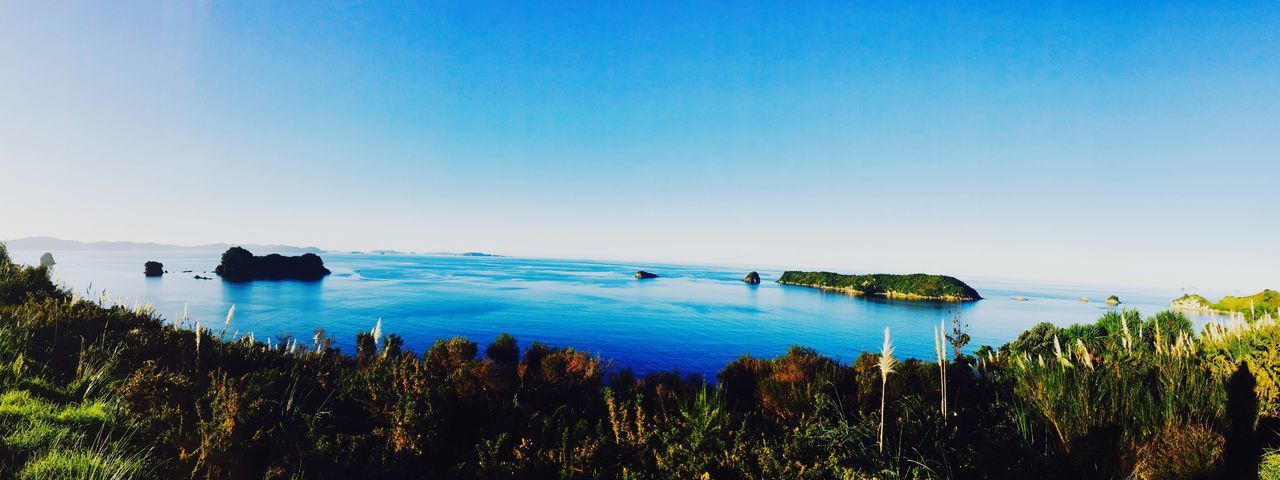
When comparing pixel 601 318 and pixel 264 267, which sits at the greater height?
pixel 264 267

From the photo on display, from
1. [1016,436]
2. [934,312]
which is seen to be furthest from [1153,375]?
[934,312]

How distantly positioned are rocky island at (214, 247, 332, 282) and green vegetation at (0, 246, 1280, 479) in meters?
79.8

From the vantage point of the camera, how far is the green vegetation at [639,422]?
4242mm

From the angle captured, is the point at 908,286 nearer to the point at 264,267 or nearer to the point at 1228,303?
the point at 1228,303

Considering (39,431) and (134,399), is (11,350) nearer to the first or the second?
(134,399)

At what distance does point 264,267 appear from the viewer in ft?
232

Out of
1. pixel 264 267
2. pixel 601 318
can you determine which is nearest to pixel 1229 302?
pixel 601 318

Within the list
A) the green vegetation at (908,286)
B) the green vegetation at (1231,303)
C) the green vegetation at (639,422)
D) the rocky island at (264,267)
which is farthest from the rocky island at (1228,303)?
the rocky island at (264,267)

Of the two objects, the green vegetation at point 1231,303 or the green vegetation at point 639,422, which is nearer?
the green vegetation at point 639,422

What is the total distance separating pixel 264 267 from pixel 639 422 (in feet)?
298

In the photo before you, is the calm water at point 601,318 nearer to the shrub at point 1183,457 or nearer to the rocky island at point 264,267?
the rocky island at point 264,267

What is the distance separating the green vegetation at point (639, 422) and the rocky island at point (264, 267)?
7978 centimetres

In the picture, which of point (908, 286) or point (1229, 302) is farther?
point (908, 286)

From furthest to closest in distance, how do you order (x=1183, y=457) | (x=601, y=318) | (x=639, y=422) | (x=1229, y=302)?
(x=601, y=318)
(x=1229, y=302)
(x=639, y=422)
(x=1183, y=457)
